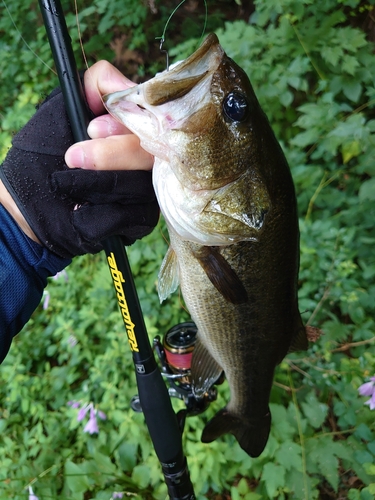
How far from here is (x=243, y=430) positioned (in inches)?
68.9

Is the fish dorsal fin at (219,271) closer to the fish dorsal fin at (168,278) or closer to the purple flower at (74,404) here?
the fish dorsal fin at (168,278)

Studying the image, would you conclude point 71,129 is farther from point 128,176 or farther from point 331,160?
point 331,160

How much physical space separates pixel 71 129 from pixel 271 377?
4.00ft

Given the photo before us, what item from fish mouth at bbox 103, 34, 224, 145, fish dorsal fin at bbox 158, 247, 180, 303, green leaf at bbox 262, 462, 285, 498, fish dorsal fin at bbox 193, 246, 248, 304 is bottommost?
green leaf at bbox 262, 462, 285, 498

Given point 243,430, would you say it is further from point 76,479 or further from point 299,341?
point 76,479

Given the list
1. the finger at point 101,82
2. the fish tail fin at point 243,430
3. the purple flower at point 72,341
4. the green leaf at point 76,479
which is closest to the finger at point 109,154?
the finger at point 101,82

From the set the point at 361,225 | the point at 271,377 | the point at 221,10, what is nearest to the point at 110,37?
the point at 221,10

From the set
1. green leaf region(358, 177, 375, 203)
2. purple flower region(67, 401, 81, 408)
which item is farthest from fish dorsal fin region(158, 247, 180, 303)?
purple flower region(67, 401, 81, 408)

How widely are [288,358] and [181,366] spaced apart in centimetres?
88

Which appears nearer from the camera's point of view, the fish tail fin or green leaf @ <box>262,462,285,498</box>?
the fish tail fin

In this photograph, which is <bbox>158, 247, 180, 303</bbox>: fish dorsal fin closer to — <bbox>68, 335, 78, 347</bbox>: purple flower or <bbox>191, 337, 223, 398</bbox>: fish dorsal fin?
<bbox>191, 337, 223, 398</bbox>: fish dorsal fin

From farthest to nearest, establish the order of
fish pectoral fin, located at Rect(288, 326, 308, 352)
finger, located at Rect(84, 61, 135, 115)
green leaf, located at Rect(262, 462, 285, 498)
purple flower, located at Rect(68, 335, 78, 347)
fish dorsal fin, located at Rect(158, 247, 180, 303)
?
purple flower, located at Rect(68, 335, 78, 347), green leaf, located at Rect(262, 462, 285, 498), fish pectoral fin, located at Rect(288, 326, 308, 352), fish dorsal fin, located at Rect(158, 247, 180, 303), finger, located at Rect(84, 61, 135, 115)

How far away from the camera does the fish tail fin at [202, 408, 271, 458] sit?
1.72 m

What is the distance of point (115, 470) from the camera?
222 cm
